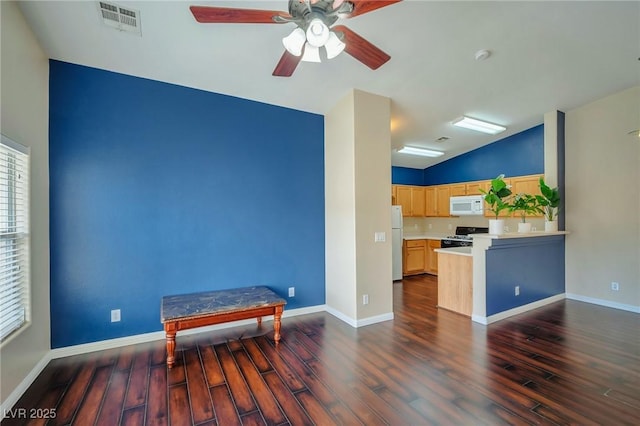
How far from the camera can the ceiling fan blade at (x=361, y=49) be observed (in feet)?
6.25

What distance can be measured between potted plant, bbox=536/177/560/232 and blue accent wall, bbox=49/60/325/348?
3511mm

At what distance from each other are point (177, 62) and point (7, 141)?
1.57 meters

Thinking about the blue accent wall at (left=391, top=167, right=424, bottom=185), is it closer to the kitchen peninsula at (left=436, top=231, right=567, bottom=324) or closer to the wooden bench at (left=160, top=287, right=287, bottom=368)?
the kitchen peninsula at (left=436, top=231, right=567, bottom=324)

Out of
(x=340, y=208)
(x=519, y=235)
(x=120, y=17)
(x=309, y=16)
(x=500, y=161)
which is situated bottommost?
(x=519, y=235)

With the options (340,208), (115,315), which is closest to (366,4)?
(340,208)

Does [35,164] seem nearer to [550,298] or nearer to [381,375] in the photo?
[381,375]

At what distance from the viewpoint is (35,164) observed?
2.47 meters

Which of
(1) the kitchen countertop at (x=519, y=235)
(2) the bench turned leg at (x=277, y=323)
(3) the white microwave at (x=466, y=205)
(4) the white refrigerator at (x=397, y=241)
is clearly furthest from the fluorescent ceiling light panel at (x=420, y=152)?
(2) the bench turned leg at (x=277, y=323)

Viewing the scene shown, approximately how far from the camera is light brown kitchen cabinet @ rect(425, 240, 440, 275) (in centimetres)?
643

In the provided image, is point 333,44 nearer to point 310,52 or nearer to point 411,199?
point 310,52

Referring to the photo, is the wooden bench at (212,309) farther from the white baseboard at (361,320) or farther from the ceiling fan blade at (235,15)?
the ceiling fan blade at (235,15)

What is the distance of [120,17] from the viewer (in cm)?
232

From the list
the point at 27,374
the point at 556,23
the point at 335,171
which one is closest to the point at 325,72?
the point at 335,171

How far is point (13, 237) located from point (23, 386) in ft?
3.77
